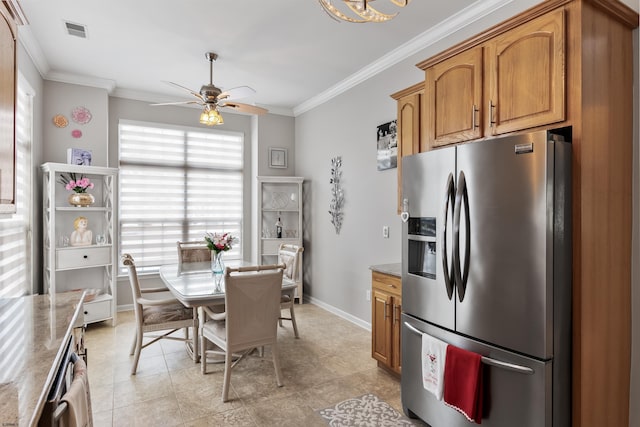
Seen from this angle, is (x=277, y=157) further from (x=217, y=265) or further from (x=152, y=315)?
(x=152, y=315)

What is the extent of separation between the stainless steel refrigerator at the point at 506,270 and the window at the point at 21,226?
3.39m

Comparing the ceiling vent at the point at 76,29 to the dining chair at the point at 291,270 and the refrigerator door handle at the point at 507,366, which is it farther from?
the refrigerator door handle at the point at 507,366

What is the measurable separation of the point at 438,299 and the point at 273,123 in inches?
169

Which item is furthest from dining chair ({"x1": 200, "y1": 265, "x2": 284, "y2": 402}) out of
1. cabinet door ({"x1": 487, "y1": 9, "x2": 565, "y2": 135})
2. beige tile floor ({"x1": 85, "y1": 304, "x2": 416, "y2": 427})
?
cabinet door ({"x1": 487, "y1": 9, "x2": 565, "y2": 135})

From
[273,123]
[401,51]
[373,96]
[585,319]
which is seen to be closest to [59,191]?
[273,123]

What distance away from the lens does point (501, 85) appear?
2029 millimetres

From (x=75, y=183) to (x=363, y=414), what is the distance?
3.87 metres

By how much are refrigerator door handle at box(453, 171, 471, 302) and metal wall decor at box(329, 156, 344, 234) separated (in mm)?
2677

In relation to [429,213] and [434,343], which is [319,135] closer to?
[429,213]

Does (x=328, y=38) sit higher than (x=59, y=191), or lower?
higher

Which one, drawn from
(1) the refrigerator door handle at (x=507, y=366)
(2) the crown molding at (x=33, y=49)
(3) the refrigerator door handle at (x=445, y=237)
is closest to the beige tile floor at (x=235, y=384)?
(1) the refrigerator door handle at (x=507, y=366)

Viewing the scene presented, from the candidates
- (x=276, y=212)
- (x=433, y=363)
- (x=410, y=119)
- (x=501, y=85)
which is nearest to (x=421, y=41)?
(x=410, y=119)

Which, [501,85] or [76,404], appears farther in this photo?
[501,85]

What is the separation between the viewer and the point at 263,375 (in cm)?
302
